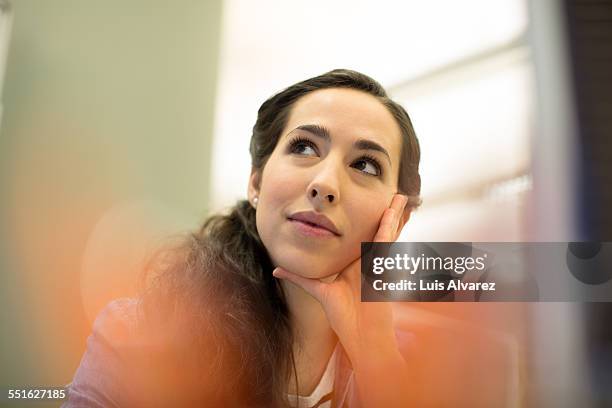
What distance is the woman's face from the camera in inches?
36.2

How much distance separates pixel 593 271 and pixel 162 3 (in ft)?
3.24

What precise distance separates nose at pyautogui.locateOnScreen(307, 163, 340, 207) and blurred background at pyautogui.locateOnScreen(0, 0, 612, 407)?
0.16 metres

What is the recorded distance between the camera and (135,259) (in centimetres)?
98

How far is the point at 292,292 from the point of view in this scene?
101 centimetres

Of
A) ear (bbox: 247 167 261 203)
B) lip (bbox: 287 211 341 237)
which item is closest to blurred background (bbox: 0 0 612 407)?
ear (bbox: 247 167 261 203)

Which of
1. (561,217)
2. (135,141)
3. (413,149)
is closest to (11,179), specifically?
(135,141)

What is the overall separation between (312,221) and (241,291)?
0.66ft

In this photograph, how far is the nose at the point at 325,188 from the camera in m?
0.91

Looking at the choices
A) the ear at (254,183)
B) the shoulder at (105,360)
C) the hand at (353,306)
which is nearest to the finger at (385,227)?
the hand at (353,306)

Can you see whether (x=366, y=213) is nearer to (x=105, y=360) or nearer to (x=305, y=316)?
(x=305, y=316)

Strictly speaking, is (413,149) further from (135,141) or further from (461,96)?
(135,141)

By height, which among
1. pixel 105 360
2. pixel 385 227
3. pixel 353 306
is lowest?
pixel 105 360

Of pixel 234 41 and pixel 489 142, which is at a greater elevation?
pixel 234 41

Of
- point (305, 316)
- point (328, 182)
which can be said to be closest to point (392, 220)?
point (328, 182)
